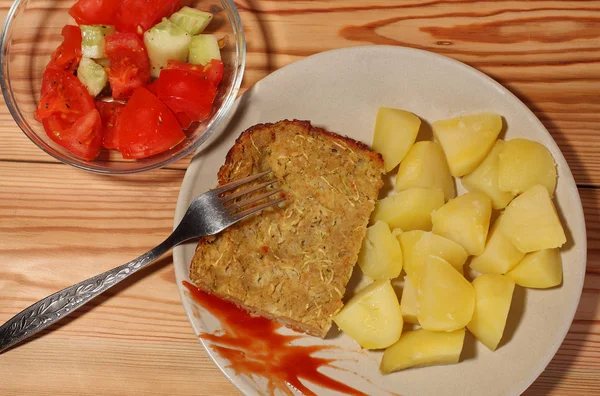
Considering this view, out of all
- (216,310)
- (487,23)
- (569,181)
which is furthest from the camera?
(487,23)

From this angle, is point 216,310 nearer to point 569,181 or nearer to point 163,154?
point 163,154

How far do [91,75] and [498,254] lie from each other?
1.70 meters

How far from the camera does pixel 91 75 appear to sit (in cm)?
244

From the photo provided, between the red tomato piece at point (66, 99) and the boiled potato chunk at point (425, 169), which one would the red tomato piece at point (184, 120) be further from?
the boiled potato chunk at point (425, 169)

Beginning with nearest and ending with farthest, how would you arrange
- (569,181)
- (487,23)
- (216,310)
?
1. (569,181)
2. (216,310)
3. (487,23)

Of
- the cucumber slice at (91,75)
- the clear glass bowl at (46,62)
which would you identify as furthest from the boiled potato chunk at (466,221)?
the cucumber slice at (91,75)

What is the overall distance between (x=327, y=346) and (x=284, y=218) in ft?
1.74

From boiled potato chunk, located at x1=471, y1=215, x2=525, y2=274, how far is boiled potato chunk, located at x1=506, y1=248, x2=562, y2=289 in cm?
4

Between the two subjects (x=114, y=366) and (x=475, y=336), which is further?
(x=114, y=366)

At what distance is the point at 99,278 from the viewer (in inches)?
95.3

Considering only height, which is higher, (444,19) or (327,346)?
(444,19)

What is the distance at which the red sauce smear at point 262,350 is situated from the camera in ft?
7.63

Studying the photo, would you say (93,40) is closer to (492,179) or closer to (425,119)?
(425,119)

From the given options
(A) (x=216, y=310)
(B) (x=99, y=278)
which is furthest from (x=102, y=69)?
(A) (x=216, y=310)
